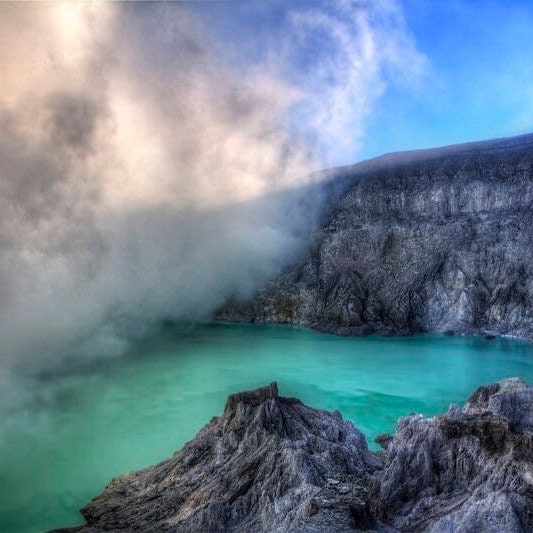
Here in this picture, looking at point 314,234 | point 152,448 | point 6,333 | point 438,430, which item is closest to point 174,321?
point 314,234

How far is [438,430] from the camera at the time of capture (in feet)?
35.0

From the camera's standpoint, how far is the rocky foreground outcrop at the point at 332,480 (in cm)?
817

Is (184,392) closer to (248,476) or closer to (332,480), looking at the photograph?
(248,476)

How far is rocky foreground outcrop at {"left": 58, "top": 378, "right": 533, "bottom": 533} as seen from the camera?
817cm

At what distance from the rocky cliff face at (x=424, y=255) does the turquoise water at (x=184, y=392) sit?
3.82m

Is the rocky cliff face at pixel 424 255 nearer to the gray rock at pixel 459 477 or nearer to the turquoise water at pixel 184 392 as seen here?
the turquoise water at pixel 184 392

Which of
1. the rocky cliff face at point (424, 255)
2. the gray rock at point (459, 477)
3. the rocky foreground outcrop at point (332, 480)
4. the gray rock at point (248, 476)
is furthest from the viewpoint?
the rocky cliff face at point (424, 255)

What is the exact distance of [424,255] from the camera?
46.4 meters

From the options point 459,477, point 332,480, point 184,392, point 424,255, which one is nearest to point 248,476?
point 332,480

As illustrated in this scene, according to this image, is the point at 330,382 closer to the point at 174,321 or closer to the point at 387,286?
the point at 387,286

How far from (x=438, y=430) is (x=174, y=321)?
135 ft

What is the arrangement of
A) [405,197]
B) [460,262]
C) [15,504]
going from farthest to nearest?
[405,197]
[460,262]
[15,504]

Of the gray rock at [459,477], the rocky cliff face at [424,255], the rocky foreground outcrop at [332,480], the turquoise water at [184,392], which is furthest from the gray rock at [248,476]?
the rocky cliff face at [424,255]

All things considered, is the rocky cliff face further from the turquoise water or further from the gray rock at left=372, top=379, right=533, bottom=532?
the gray rock at left=372, top=379, right=533, bottom=532
